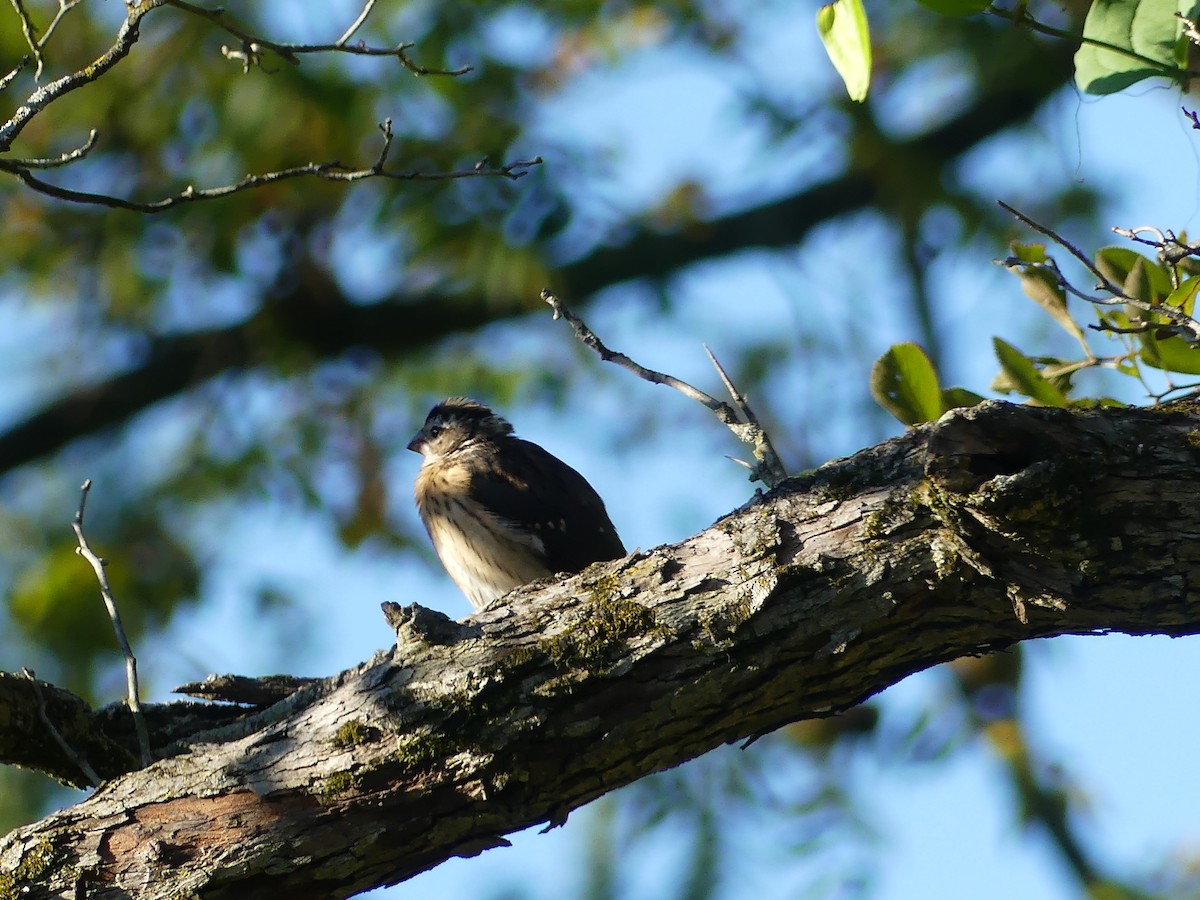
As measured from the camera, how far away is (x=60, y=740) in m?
3.11

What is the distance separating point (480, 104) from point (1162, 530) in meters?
6.04

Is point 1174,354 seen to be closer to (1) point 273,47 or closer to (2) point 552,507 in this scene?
(1) point 273,47

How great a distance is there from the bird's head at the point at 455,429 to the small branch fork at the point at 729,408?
11.1 feet

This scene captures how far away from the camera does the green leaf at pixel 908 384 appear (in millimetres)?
3129

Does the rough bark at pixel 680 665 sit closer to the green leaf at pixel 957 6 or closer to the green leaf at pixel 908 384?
the green leaf at pixel 908 384

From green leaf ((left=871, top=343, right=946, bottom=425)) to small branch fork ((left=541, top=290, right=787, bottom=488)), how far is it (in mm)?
326

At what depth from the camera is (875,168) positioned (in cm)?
886

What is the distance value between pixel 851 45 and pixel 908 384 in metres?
1.18

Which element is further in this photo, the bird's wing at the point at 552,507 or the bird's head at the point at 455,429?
the bird's head at the point at 455,429

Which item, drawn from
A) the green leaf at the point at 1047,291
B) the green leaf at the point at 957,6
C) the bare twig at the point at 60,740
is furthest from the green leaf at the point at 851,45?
the bare twig at the point at 60,740

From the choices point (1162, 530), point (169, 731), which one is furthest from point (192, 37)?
point (1162, 530)

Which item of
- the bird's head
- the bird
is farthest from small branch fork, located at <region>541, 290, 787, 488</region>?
the bird's head

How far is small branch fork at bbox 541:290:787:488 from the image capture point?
308cm

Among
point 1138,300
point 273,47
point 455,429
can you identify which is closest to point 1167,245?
point 1138,300
